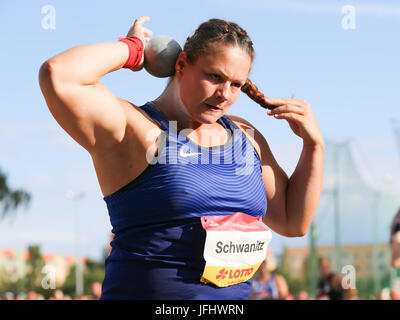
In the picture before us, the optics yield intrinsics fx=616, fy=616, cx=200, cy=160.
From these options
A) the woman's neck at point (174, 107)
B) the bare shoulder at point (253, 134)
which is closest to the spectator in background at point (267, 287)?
the bare shoulder at point (253, 134)

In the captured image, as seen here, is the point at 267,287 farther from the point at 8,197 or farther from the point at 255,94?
the point at 8,197

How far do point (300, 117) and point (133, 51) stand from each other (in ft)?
2.69

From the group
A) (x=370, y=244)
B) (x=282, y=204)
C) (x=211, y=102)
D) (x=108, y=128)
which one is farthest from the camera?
(x=370, y=244)

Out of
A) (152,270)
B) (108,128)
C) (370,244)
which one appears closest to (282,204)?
(152,270)

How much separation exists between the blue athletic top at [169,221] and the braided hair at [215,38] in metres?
0.36

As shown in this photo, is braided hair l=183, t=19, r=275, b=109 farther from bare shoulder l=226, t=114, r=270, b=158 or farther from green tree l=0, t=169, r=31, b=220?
green tree l=0, t=169, r=31, b=220

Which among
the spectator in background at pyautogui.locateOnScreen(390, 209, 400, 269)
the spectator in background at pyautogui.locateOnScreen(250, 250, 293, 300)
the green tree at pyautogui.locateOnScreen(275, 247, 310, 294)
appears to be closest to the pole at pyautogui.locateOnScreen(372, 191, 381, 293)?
the spectator in background at pyautogui.locateOnScreen(250, 250, 293, 300)

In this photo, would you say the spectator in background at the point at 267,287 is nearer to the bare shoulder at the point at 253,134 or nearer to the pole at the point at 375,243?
the bare shoulder at the point at 253,134

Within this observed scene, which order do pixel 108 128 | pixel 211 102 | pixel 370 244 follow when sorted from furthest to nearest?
pixel 370 244 < pixel 211 102 < pixel 108 128

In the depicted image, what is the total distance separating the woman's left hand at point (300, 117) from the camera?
2791 millimetres

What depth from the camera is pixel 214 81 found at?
8.19 ft
